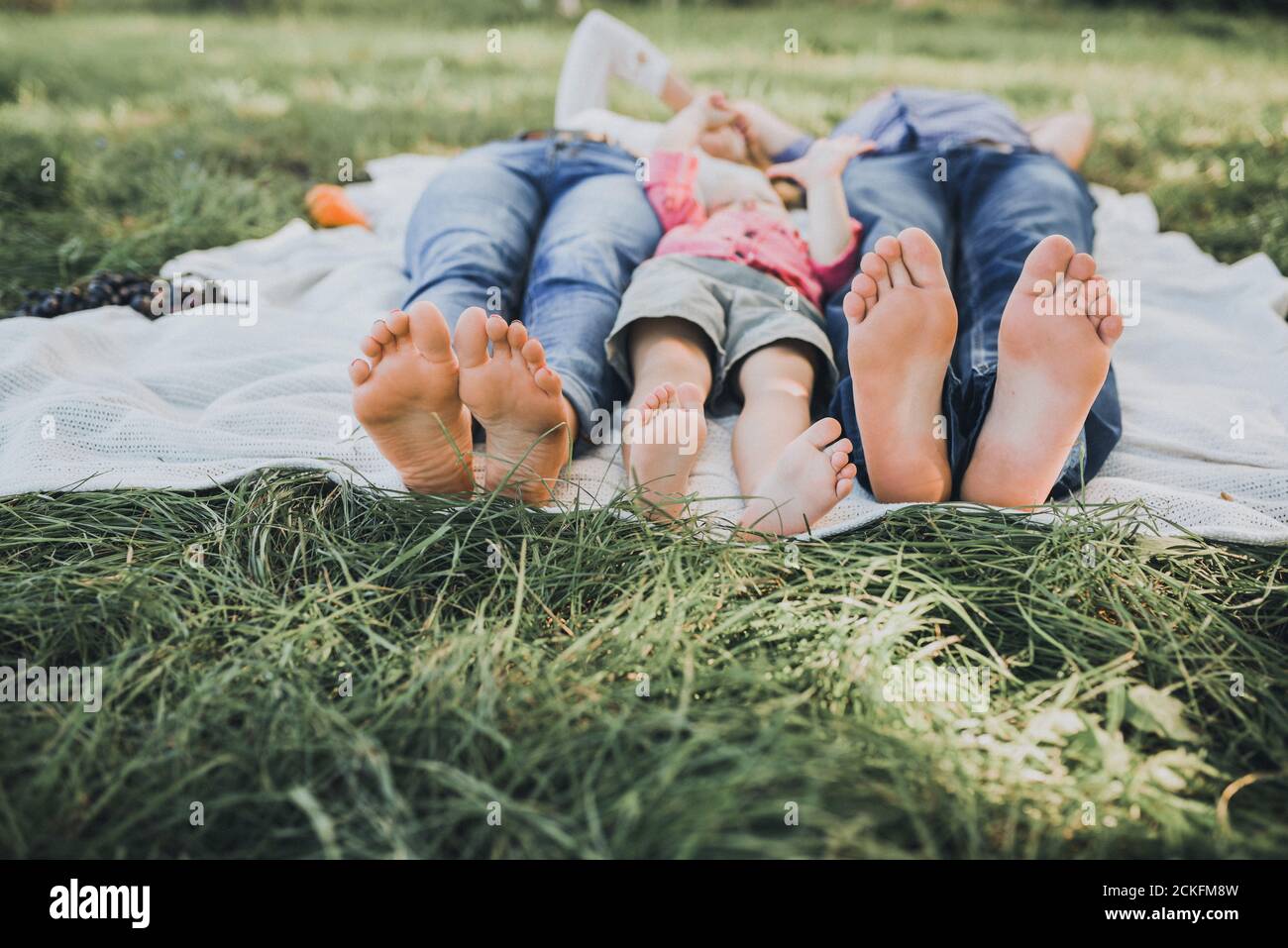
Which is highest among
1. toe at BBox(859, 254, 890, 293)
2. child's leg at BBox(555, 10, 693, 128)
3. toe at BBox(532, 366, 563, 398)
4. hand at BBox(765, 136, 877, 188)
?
child's leg at BBox(555, 10, 693, 128)

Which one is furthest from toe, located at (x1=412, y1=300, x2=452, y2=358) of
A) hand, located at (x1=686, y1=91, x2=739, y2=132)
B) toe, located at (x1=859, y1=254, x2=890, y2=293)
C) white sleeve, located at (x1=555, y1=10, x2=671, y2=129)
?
white sleeve, located at (x1=555, y1=10, x2=671, y2=129)

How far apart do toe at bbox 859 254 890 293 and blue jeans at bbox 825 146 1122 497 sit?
0.56 feet

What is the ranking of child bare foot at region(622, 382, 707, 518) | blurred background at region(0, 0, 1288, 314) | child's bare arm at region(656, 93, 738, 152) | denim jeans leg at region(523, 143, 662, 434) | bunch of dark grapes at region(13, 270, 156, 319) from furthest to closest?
blurred background at region(0, 0, 1288, 314) < child's bare arm at region(656, 93, 738, 152) < bunch of dark grapes at region(13, 270, 156, 319) < denim jeans leg at region(523, 143, 662, 434) < child bare foot at region(622, 382, 707, 518)

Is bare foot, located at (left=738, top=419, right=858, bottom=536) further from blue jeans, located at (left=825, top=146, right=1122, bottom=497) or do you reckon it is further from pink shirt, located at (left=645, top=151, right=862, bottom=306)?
pink shirt, located at (left=645, top=151, right=862, bottom=306)

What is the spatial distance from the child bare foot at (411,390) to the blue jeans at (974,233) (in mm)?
615

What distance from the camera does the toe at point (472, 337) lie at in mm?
1206

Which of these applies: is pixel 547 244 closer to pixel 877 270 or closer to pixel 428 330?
pixel 428 330

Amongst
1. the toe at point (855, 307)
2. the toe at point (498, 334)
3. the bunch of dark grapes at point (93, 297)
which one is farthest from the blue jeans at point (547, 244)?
the bunch of dark grapes at point (93, 297)

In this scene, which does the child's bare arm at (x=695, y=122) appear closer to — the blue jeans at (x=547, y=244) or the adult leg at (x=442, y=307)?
the blue jeans at (x=547, y=244)

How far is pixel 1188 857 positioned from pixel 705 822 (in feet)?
1.56

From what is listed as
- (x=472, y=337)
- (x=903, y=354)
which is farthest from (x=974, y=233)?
(x=472, y=337)

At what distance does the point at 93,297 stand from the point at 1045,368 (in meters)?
1.86

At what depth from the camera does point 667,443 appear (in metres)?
1.33

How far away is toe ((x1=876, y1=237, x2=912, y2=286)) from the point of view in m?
1.23
